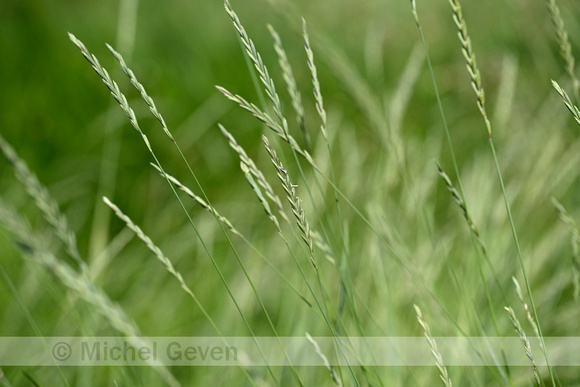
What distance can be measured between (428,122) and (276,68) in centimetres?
69

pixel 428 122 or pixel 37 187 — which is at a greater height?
pixel 37 187

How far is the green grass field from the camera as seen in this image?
80 cm

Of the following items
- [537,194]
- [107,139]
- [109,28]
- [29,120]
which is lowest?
[537,194]

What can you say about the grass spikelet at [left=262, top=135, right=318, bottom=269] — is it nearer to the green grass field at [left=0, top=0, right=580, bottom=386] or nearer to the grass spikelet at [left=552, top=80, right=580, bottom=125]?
the green grass field at [left=0, top=0, right=580, bottom=386]

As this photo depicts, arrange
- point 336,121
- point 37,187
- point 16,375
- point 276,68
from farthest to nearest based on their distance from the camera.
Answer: point 276,68
point 336,121
point 16,375
point 37,187

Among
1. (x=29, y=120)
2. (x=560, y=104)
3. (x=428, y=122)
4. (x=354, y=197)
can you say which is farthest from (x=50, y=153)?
(x=560, y=104)

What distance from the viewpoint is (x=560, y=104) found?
1.67 m

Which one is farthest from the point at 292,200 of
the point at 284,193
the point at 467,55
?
the point at 284,193

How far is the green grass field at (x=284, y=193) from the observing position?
803mm

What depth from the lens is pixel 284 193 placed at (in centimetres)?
178

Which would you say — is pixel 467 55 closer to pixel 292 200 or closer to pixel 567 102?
pixel 567 102

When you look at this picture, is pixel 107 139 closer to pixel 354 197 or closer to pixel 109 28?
pixel 354 197

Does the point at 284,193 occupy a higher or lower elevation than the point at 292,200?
lower

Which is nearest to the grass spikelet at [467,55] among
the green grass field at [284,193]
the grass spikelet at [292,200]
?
the green grass field at [284,193]
